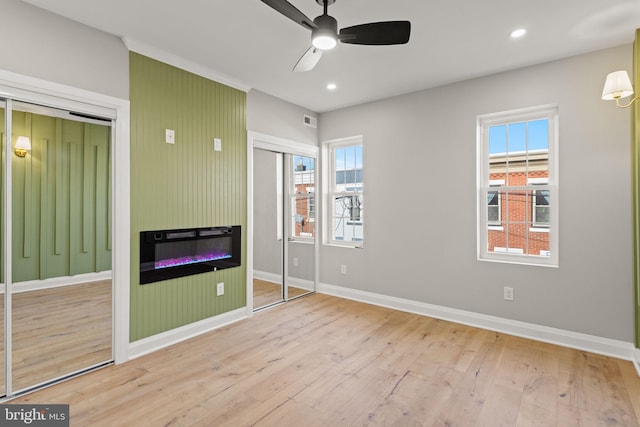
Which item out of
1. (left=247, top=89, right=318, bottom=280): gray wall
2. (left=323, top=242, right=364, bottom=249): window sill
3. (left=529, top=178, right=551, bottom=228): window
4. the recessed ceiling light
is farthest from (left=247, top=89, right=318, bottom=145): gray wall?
(left=529, top=178, right=551, bottom=228): window

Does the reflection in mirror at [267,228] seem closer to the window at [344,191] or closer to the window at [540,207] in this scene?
the window at [344,191]

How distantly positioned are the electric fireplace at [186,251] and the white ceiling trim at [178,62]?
160 cm

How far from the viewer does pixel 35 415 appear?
2057 millimetres

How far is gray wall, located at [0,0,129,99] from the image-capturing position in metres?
2.21

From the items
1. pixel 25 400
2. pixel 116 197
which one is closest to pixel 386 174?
pixel 116 197

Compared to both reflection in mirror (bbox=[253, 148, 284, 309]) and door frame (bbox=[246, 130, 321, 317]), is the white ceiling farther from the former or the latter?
reflection in mirror (bbox=[253, 148, 284, 309])

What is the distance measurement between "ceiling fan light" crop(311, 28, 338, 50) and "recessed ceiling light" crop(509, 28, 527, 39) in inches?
66.1

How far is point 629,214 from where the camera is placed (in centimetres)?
281

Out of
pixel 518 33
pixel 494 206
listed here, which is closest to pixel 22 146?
pixel 518 33

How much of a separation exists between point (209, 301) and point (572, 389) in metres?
3.26

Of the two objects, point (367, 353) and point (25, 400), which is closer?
point (25, 400)

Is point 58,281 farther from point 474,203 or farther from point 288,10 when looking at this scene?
point 474,203

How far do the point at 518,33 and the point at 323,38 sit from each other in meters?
1.80

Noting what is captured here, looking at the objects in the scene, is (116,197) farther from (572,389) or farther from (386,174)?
(572,389)
